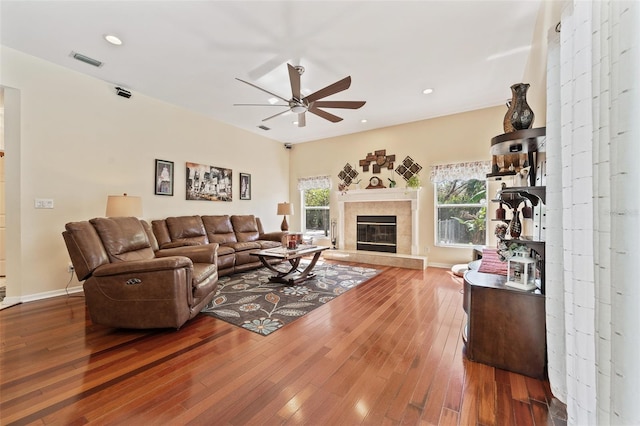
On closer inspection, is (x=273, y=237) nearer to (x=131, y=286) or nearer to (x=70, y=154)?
(x=131, y=286)

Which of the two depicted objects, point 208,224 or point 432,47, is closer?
point 432,47

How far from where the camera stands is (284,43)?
9.62ft

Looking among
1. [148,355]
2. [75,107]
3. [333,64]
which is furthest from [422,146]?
[75,107]

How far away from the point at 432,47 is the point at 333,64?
1.20m

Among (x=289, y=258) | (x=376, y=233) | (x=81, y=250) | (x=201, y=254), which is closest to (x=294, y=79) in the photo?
(x=289, y=258)

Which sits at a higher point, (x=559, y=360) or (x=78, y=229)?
(x=78, y=229)

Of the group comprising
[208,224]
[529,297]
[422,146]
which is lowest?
[529,297]

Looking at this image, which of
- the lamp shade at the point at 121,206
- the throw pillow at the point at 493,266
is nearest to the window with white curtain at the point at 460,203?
the throw pillow at the point at 493,266

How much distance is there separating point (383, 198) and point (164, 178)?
172 inches

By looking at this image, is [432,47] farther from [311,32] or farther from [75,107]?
[75,107]

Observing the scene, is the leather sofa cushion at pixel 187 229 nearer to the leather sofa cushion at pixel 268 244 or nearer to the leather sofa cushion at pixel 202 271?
the leather sofa cushion at pixel 268 244

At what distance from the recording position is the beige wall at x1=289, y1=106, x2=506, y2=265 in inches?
188

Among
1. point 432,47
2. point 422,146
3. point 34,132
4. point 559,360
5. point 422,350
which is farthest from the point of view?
point 422,146

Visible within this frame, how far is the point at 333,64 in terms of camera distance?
131 inches
